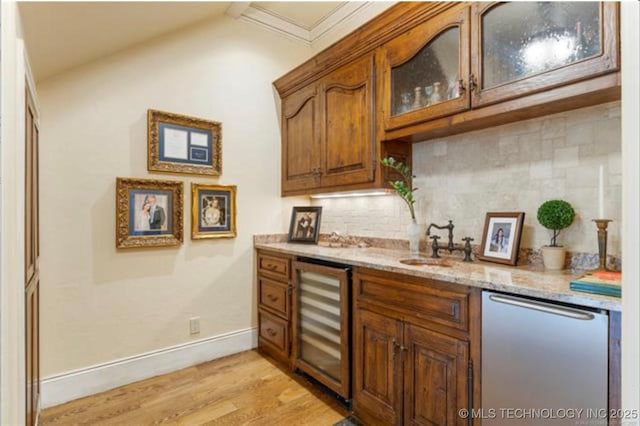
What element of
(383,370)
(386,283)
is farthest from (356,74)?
(383,370)

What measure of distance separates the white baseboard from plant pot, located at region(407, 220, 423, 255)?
1.69 meters

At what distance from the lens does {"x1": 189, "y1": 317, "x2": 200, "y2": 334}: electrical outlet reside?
8.76 ft

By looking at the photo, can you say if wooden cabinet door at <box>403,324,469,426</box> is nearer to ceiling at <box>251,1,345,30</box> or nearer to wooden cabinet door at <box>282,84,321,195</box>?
wooden cabinet door at <box>282,84,321,195</box>

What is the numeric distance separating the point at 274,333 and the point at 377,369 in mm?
1152

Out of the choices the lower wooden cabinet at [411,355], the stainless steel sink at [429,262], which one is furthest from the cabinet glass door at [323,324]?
the stainless steel sink at [429,262]

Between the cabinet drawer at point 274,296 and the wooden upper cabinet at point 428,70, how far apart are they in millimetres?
1502

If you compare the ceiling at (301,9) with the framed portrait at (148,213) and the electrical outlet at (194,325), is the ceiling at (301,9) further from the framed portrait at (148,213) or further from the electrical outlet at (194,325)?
the electrical outlet at (194,325)

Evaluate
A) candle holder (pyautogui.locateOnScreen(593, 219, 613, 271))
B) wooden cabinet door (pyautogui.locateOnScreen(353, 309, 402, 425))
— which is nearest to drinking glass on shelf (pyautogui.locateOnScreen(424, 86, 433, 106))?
candle holder (pyautogui.locateOnScreen(593, 219, 613, 271))

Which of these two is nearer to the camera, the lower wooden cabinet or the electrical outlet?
the lower wooden cabinet

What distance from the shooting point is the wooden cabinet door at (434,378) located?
56.5 inches

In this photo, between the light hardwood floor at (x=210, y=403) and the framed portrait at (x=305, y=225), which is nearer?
the light hardwood floor at (x=210, y=403)

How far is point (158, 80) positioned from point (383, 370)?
2610mm

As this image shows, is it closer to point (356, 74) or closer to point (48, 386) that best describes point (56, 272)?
point (48, 386)

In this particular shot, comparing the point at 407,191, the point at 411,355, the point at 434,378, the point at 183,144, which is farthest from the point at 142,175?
the point at 434,378
